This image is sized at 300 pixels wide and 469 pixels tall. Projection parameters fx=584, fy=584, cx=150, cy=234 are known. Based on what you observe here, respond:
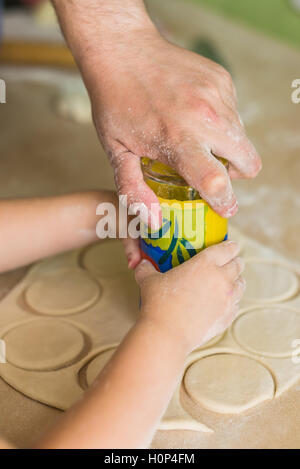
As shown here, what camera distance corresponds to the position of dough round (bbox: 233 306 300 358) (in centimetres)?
90

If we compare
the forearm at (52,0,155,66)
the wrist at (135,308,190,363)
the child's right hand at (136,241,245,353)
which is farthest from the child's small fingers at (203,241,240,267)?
the forearm at (52,0,155,66)

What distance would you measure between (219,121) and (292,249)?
44 centimetres

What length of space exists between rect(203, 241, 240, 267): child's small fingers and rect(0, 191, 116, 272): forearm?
259 millimetres

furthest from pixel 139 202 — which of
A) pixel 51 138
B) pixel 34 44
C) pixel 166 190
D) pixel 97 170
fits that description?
pixel 34 44

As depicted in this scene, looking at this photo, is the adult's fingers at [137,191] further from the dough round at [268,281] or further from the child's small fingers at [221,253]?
the dough round at [268,281]

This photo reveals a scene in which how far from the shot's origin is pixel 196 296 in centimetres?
77

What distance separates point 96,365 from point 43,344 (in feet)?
0.33

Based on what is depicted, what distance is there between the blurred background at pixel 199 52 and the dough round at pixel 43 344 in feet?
1.54

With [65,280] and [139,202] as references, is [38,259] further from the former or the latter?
[139,202]

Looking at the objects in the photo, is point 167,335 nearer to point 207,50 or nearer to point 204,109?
point 204,109

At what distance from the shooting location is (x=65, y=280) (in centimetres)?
107

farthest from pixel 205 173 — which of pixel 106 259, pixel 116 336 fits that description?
pixel 106 259

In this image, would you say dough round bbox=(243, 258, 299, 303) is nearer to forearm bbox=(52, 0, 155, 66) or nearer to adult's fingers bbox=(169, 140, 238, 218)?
adult's fingers bbox=(169, 140, 238, 218)

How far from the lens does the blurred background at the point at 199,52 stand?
1.36 m
